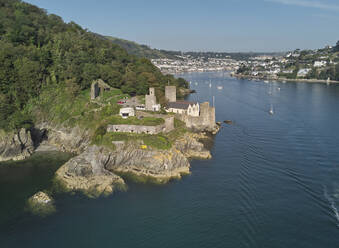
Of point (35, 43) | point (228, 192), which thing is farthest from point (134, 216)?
point (35, 43)

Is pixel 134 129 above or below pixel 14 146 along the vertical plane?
above

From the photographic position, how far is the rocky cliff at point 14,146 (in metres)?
35.9

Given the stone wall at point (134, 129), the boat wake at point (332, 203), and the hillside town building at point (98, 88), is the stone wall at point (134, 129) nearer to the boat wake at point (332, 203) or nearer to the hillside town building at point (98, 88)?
the hillside town building at point (98, 88)

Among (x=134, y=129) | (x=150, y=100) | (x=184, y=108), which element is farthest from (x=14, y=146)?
(x=184, y=108)

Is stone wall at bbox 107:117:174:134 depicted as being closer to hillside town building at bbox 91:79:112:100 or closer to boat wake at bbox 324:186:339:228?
hillside town building at bbox 91:79:112:100

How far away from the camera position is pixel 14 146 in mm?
36375

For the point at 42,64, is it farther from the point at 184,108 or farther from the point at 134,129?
the point at 184,108

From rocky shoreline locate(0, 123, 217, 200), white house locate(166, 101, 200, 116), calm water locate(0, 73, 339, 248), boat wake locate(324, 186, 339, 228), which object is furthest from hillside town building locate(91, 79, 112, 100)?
boat wake locate(324, 186, 339, 228)

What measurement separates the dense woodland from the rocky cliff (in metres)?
1.17

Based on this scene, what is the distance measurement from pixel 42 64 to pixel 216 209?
36981 millimetres

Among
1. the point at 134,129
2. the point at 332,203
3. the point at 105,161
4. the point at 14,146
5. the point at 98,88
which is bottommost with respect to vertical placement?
the point at 332,203

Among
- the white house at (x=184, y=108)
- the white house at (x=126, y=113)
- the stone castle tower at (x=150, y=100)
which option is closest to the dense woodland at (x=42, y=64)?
the white house at (x=184, y=108)

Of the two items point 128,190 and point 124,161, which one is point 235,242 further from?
point 124,161

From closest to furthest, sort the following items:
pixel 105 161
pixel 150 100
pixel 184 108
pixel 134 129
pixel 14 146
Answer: pixel 105 161, pixel 134 129, pixel 14 146, pixel 150 100, pixel 184 108
